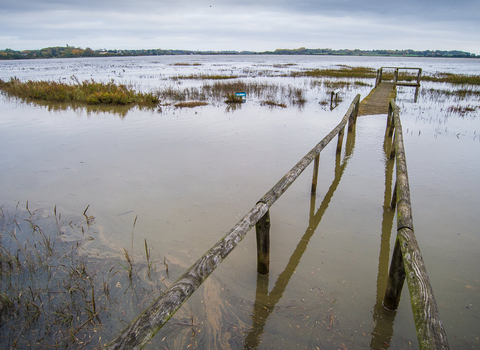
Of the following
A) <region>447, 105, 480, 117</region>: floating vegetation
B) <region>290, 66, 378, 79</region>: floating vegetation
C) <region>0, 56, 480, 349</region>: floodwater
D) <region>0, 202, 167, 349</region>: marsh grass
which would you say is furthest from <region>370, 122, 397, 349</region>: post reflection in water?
<region>290, 66, 378, 79</region>: floating vegetation

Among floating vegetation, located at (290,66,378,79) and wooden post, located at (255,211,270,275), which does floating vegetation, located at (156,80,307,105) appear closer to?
wooden post, located at (255,211,270,275)

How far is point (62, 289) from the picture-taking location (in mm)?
3004

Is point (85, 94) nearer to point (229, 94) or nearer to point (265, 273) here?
point (229, 94)

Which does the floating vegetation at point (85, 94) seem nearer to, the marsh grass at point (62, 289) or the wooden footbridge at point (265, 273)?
the marsh grass at point (62, 289)

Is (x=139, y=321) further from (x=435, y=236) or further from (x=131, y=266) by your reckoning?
(x=435, y=236)

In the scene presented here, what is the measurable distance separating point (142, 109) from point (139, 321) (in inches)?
563

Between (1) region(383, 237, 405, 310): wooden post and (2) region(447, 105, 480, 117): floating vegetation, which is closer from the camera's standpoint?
(1) region(383, 237, 405, 310): wooden post

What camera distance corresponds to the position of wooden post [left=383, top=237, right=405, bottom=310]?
2465 mm

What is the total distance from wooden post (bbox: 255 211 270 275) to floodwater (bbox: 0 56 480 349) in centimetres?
15

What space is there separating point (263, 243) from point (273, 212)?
5.76 ft

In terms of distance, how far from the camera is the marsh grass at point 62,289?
8.22ft

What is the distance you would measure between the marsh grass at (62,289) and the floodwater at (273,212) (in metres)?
0.27

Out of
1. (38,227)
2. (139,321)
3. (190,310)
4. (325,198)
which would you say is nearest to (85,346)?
(190,310)

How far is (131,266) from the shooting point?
3.36 m
